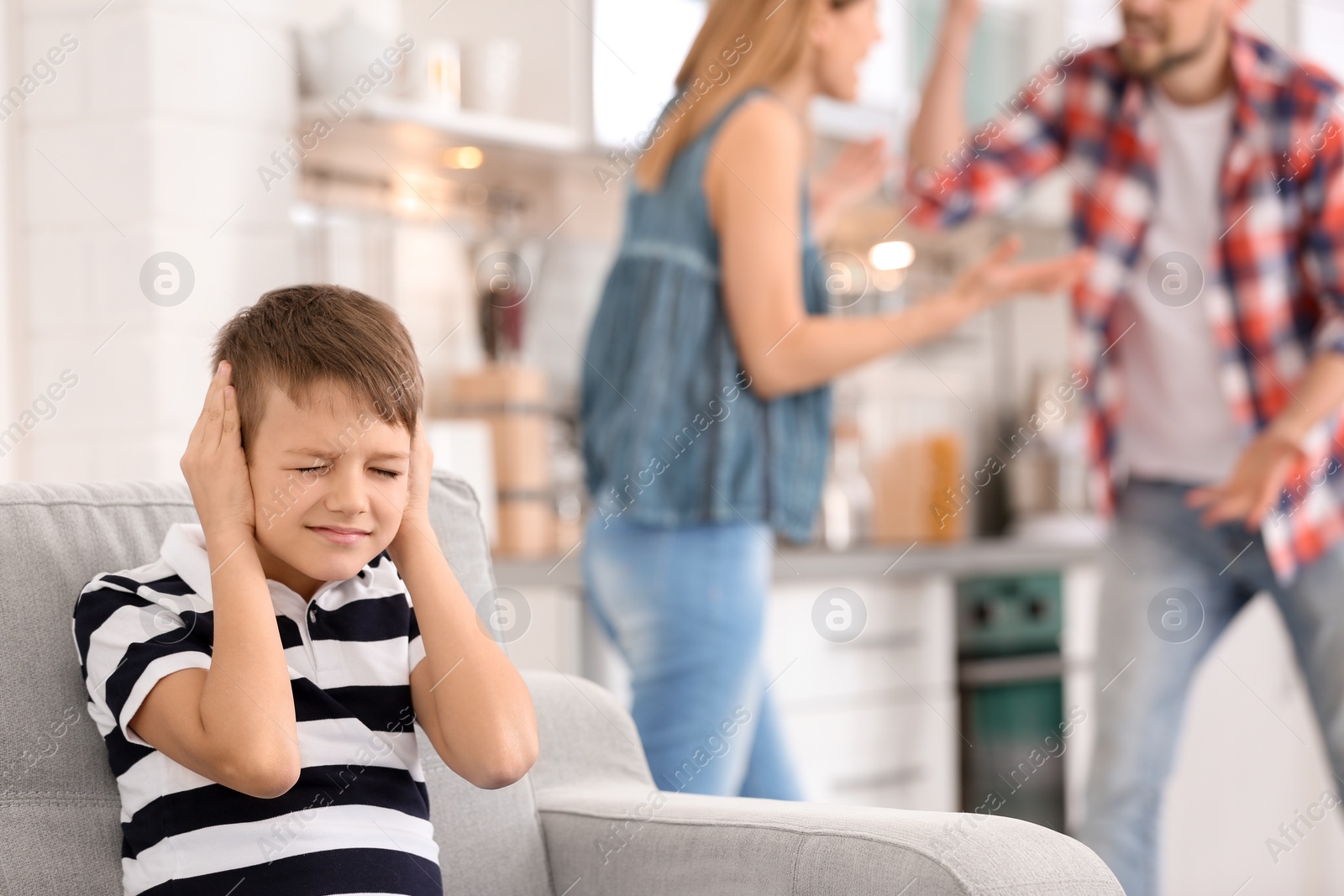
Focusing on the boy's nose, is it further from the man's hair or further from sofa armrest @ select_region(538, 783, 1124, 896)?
sofa armrest @ select_region(538, 783, 1124, 896)

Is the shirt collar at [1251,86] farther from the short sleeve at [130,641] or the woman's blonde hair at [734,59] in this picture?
the short sleeve at [130,641]

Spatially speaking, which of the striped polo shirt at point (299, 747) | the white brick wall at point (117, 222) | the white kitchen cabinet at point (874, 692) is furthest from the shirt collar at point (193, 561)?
the white kitchen cabinet at point (874, 692)

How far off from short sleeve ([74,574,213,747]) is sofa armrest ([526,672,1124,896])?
0.33 meters

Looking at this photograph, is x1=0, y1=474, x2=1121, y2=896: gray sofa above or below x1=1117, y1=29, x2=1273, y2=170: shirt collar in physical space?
below

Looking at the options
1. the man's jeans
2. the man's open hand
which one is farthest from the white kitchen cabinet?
the man's open hand

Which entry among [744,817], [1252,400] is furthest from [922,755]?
[744,817]

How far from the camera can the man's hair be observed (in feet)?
2.71

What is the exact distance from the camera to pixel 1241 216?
1723 mm

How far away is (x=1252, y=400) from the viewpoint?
5.65 ft

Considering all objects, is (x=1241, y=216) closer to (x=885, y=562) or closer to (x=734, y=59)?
(x=734, y=59)

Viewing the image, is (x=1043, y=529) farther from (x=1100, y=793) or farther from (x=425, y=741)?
(x=425, y=741)

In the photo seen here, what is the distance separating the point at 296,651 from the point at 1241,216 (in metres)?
1.36

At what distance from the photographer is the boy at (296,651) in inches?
31.1

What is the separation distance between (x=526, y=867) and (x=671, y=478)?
496mm
